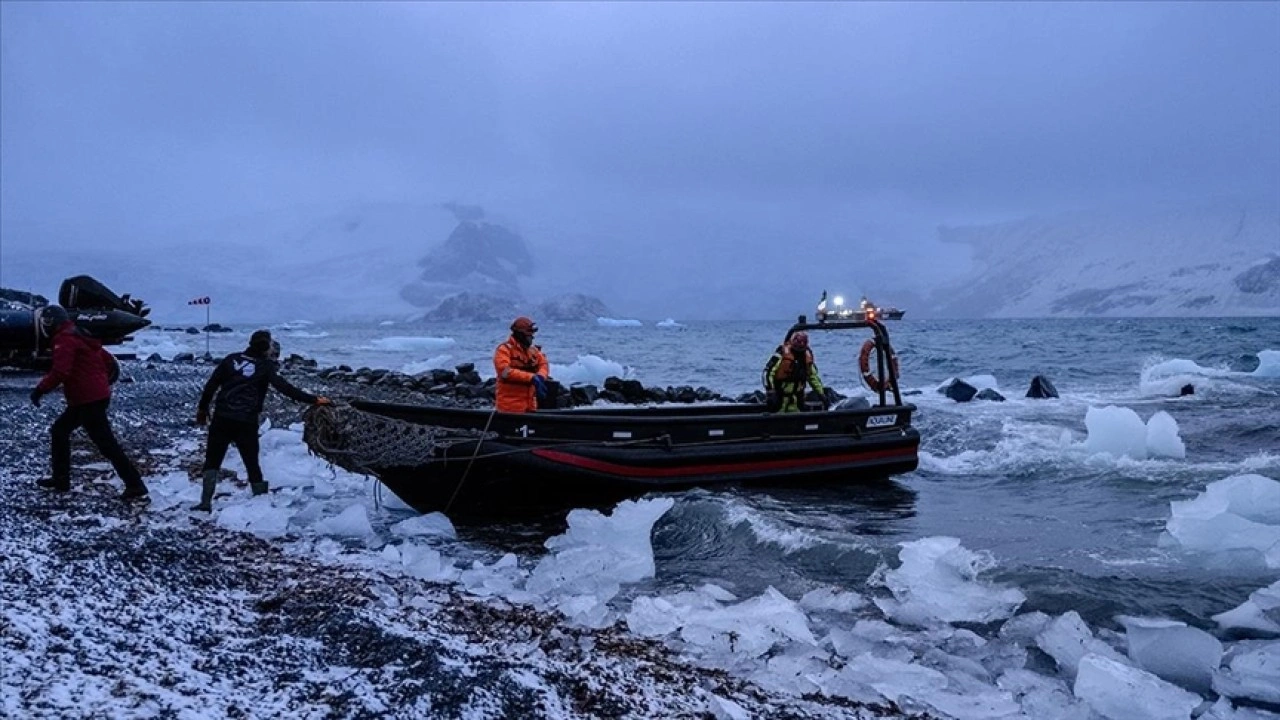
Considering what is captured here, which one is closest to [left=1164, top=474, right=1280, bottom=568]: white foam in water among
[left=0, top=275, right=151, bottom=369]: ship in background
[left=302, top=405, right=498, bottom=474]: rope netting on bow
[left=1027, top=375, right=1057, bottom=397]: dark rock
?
[left=302, top=405, right=498, bottom=474]: rope netting on bow

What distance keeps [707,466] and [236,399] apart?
498 centimetres

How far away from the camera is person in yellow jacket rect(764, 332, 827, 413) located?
1176cm

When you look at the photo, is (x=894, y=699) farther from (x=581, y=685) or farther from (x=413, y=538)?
(x=413, y=538)

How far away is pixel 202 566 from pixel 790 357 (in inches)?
→ 316

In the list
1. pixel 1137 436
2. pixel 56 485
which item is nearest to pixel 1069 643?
pixel 56 485

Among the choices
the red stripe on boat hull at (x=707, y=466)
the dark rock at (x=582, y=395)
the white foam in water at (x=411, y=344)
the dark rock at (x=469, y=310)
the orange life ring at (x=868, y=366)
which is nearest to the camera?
the red stripe on boat hull at (x=707, y=466)

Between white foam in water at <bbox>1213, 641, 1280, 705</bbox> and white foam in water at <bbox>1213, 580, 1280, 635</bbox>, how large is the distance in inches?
37.6

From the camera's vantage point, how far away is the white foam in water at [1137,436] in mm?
13133

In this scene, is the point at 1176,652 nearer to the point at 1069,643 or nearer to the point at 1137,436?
the point at 1069,643

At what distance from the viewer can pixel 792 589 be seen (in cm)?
683

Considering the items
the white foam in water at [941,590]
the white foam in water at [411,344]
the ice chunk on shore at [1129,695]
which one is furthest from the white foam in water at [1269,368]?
the white foam in water at [411,344]

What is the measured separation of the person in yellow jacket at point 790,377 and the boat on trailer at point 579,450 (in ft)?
1.37

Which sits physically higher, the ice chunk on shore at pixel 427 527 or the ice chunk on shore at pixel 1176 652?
the ice chunk on shore at pixel 427 527

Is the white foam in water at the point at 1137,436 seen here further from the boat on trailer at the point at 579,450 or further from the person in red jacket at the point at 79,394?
the person in red jacket at the point at 79,394
